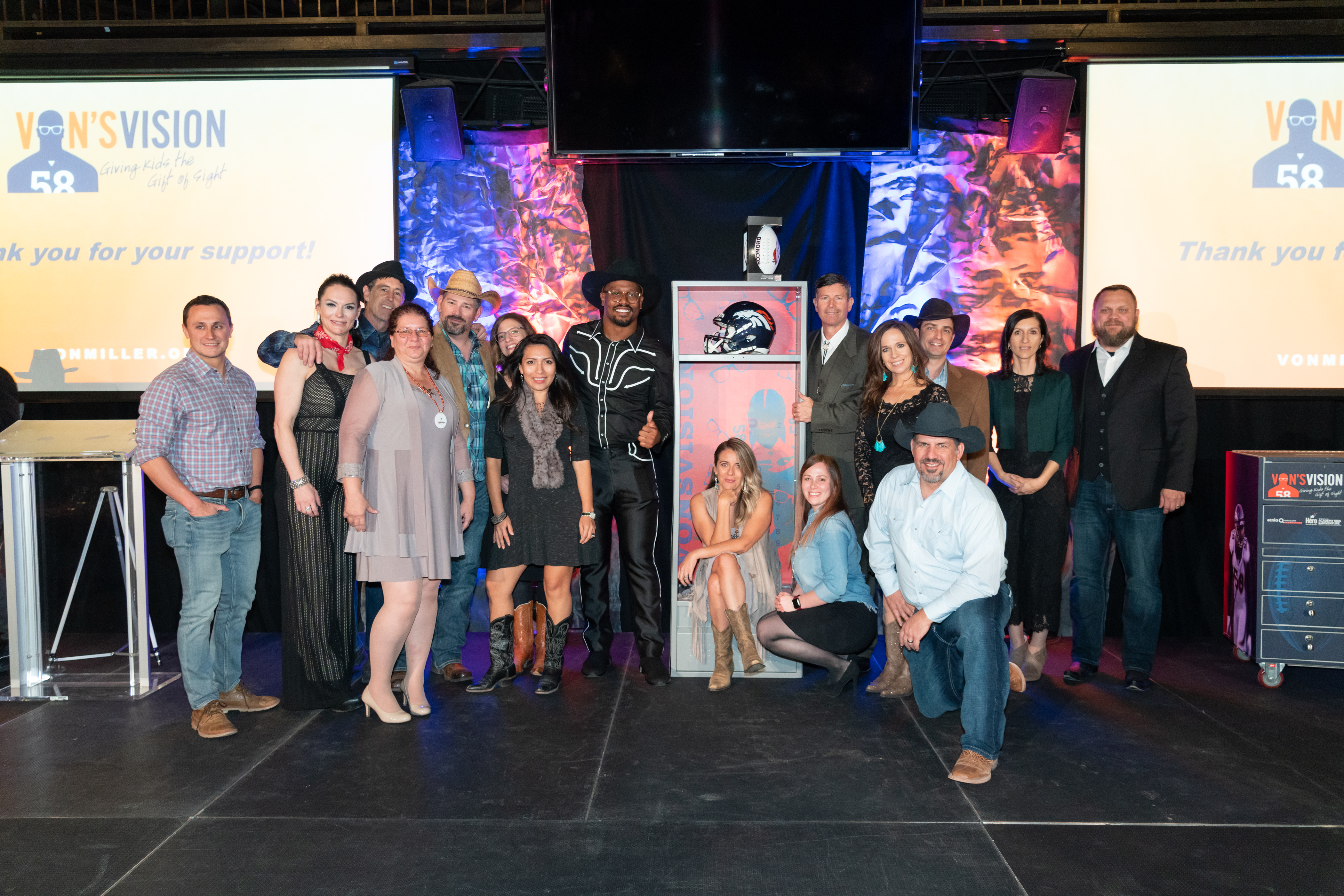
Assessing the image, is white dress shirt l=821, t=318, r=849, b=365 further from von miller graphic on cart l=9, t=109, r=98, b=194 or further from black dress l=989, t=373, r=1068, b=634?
von miller graphic on cart l=9, t=109, r=98, b=194

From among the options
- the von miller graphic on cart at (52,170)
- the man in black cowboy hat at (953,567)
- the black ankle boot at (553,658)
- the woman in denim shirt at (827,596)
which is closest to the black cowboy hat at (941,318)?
the woman in denim shirt at (827,596)

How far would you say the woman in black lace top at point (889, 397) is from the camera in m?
3.89

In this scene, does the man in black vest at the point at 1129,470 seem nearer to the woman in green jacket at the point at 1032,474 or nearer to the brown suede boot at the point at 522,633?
the woman in green jacket at the point at 1032,474

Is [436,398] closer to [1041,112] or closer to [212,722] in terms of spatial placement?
[212,722]

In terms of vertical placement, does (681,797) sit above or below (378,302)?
below

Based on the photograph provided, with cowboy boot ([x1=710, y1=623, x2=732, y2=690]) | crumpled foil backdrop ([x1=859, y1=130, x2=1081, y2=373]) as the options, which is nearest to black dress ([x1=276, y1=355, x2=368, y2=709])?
cowboy boot ([x1=710, y1=623, x2=732, y2=690])

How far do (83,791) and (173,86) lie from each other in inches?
155

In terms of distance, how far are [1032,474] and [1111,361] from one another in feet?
2.17

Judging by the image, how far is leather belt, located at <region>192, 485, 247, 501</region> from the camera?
11.6 ft

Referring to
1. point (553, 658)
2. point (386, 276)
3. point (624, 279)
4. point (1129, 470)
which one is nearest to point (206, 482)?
point (386, 276)

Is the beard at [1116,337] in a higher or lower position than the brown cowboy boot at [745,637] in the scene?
higher

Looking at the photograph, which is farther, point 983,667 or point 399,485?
point 399,485

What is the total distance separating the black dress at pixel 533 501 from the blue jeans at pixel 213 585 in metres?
1.03

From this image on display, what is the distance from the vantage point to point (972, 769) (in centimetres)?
306
